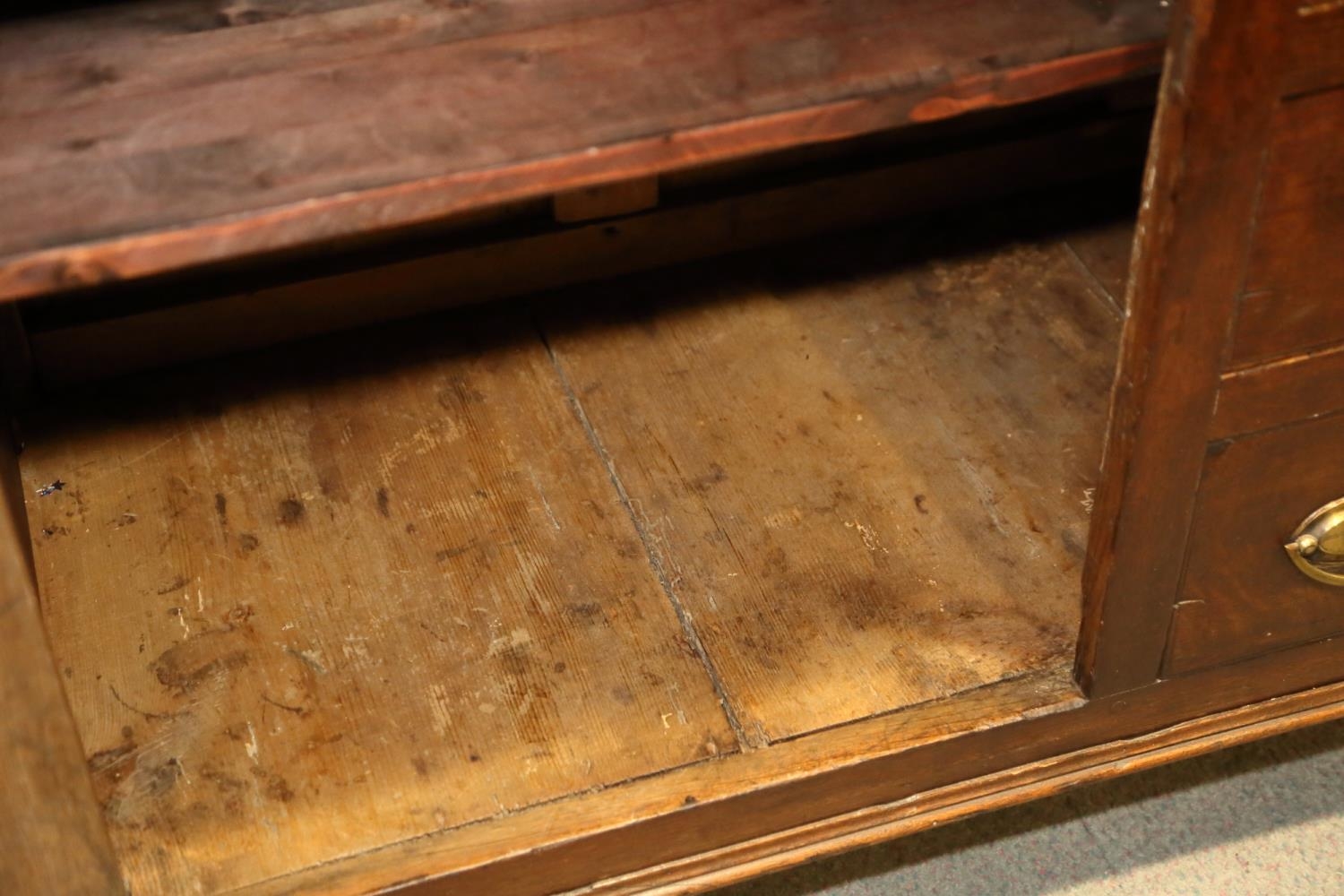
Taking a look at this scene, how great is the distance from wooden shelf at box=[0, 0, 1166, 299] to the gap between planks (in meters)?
0.38

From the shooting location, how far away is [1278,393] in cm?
82

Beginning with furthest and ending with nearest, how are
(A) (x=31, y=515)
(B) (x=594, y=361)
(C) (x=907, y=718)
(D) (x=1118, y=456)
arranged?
(B) (x=594, y=361) < (A) (x=31, y=515) < (C) (x=907, y=718) < (D) (x=1118, y=456)

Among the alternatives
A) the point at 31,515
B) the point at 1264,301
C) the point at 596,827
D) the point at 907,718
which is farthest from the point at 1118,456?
the point at 31,515

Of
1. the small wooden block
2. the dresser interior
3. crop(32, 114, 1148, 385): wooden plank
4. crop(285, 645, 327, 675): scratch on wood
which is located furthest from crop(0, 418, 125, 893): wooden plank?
the small wooden block

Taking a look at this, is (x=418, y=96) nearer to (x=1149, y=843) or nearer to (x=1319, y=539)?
(x=1319, y=539)

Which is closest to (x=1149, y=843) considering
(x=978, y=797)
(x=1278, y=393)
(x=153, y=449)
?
(x=978, y=797)

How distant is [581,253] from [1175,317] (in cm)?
62

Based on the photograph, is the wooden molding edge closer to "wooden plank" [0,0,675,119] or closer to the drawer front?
the drawer front

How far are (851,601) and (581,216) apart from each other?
428mm

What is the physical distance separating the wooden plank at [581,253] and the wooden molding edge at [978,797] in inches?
21.3

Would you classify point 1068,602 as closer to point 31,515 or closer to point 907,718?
point 907,718

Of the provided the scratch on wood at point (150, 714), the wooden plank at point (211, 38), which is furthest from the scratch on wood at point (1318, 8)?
the scratch on wood at point (150, 714)

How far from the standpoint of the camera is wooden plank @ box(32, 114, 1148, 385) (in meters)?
1.20

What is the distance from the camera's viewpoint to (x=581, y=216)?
1270 mm
